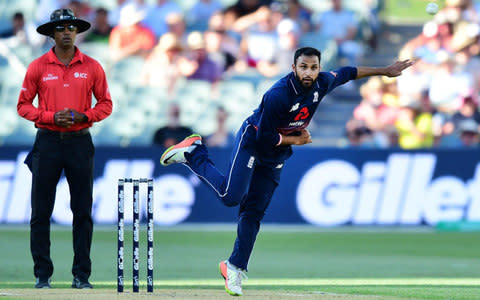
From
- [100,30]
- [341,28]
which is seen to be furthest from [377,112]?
[100,30]

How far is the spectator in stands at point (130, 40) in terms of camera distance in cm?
1852

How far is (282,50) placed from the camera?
18.7 meters

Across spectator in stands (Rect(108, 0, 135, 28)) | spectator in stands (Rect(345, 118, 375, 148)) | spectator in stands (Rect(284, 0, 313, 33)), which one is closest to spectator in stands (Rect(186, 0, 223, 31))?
spectator in stands (Rect(108, 0, 135, 28))

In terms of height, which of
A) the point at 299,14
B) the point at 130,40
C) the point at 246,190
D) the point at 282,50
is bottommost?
the point at 246,190

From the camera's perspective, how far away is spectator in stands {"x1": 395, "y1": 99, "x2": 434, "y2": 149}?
1747cm

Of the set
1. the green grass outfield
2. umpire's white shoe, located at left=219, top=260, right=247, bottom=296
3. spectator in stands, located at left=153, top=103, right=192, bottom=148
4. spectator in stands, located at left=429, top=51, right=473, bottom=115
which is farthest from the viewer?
spectator in stands, located at left=429, top=51, right=473, bottom=115

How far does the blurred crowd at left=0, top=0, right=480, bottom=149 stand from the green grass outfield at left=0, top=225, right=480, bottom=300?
199cm

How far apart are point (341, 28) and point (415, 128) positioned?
10.6 ft

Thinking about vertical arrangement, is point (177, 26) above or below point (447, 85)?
above

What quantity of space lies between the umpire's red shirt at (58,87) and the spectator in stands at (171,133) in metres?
8.00

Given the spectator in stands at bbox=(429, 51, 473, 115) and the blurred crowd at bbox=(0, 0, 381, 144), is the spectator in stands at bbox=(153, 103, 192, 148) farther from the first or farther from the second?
the spectator in stands at bbox=(429, 51, 473, 115)

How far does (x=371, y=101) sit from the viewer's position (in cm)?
1822

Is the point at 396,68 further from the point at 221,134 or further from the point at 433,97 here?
the point at 433,97

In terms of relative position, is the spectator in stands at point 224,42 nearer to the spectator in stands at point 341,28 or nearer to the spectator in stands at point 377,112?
the spectator in stands at point 341,28
